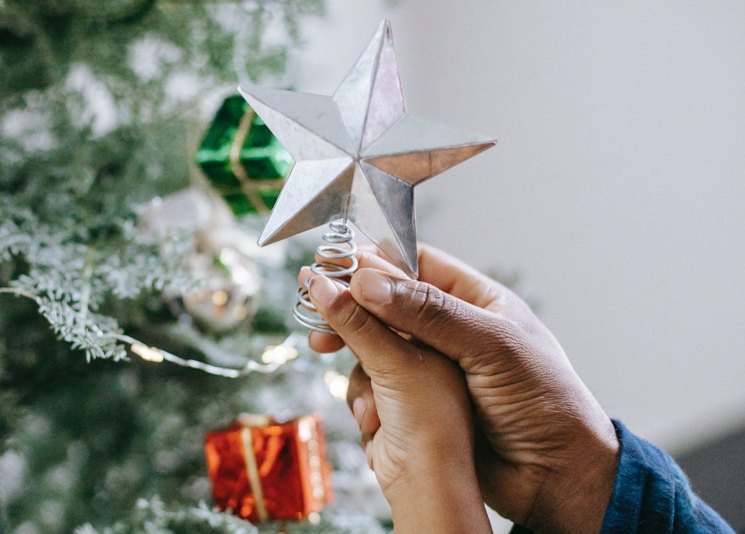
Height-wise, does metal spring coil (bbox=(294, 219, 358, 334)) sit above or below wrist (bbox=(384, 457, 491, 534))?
above

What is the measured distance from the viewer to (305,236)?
3.34ft

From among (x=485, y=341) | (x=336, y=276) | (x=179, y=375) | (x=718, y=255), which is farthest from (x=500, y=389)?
(x=718, y=255)

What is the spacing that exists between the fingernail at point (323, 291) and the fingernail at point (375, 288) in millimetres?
28

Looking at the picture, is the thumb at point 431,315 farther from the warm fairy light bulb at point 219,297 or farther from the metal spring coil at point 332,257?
the warm fairy light bulb at point 219,297

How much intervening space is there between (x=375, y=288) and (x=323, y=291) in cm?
5

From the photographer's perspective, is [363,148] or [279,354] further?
[279,354]

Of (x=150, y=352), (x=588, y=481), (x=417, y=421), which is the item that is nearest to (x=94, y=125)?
(x=150, y=352)

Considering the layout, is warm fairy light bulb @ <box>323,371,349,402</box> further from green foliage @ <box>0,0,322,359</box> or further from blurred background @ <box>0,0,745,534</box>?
green foliage @ <box>0,0,322,359</box>

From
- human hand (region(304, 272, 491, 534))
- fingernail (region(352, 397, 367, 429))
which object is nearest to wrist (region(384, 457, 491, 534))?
human hand (region(304, 272, 491, 534))

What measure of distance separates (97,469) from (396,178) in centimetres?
56

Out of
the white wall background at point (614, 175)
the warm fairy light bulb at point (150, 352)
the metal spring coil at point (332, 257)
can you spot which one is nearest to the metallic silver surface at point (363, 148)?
the metal spring coil at point (332, 257)

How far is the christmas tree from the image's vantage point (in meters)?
0.56

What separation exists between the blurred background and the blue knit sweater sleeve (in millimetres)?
296

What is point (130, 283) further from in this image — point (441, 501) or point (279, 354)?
point (441, 501)
